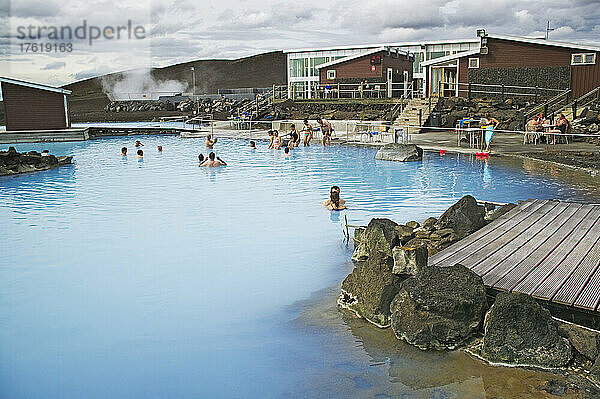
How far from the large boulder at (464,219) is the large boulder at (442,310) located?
8.91 ft

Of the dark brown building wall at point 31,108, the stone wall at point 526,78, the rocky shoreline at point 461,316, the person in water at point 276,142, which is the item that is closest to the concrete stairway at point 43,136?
the dark brown building wall at point 31,108

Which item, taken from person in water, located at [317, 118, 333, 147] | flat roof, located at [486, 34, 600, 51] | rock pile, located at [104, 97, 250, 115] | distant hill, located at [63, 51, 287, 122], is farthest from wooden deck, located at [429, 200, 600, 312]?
distant hill, located at [63, 51, 287, 122]

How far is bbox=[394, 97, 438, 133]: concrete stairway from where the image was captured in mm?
27031

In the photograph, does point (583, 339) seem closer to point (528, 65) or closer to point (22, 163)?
point (22, 163)

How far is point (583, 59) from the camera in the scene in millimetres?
26062

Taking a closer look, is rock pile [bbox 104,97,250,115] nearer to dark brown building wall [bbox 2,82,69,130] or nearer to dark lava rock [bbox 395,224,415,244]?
dark brown building wall [bbox 2,82,69,130]

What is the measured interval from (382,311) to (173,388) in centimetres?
210

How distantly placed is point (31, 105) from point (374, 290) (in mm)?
30743

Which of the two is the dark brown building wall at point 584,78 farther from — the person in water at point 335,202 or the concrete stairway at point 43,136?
the concrete stairway at point 43,136

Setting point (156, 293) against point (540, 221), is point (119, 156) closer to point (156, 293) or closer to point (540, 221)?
point (156, 293)

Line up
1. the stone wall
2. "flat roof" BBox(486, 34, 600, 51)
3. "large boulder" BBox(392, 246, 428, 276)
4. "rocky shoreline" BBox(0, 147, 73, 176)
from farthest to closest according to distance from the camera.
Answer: the stone wall → "flat roof" BBox(486, 34, 600, 51) → "rocky shoreline" BBox(0, 147, 73, 176) → "large boulder" BBox(392, 246, 428, 276)

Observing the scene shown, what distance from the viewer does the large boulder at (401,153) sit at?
1805cm

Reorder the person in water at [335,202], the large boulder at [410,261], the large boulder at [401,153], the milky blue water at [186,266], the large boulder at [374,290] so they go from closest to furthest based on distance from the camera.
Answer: the milky blue water at [186,266] → the large boulder at [374,290] → the large boulder at [410,261] → the person in water at [335,202] → the large boulder at [401,153]

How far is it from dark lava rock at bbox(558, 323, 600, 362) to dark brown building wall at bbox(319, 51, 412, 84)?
3368cm
